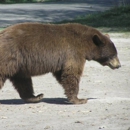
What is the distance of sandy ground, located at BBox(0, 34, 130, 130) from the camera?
27.9 ft

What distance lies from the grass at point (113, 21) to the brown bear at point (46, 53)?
10.6 meters

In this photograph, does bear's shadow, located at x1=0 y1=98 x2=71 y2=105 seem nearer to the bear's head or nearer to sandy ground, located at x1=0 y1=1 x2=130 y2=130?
sandy ground, located at x1=0 y1=1 x2=130 y2=130

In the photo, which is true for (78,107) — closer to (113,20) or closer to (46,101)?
(46,101)

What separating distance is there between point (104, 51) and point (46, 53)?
3.69 ft

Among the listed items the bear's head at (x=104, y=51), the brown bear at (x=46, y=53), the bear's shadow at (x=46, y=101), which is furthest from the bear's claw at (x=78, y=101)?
the bear's head at (x=104, y=51)

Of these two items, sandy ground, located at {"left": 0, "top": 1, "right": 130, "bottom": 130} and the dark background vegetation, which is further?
the dark background vegetation

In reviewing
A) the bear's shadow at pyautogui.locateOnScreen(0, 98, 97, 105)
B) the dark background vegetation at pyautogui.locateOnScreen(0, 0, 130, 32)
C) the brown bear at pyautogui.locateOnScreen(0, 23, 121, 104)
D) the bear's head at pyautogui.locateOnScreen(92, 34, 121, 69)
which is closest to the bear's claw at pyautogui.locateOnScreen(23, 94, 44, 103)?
the brown bear at pyautogui.locateOnScreen(0, 23, 121, 104)

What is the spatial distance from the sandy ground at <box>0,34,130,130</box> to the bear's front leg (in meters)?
0.13

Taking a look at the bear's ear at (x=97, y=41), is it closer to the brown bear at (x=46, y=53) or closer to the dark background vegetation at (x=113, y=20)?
the brown bear at (x=46, y=53)

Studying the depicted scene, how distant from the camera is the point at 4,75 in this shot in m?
9.71

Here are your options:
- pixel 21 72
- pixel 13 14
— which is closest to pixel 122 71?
pixel 21 72

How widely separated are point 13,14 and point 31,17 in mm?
1893

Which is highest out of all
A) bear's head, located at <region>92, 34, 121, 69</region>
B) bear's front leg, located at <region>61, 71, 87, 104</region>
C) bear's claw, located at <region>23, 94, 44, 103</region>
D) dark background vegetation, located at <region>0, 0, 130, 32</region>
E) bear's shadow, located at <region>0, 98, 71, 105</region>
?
bear's head, located at <region>92, 34, 121, 69</region>

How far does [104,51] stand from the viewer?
10.4 m
